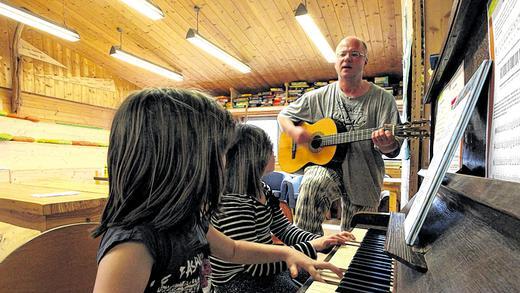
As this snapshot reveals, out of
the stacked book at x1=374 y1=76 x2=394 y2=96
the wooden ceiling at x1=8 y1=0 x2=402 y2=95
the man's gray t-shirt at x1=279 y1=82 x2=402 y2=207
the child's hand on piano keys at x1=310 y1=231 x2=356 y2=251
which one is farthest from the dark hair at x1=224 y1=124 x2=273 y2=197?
the stacked book at x1=374 y1=76 x2=394 y2=96

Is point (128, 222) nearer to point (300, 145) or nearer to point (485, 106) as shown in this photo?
point (485, 106)

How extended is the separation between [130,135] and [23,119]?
682 centimetres

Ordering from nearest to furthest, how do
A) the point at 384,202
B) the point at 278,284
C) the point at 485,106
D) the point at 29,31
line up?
the point at 485,106 < the point at 278,284 < the point at 384,202 < the point at 29,31

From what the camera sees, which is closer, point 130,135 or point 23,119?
point 130,135

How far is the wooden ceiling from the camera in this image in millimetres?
4398

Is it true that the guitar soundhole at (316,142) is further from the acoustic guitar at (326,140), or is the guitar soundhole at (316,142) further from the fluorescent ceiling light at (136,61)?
the fluorescent ceiling light at (136,61)

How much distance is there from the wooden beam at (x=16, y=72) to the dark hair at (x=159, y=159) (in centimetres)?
671

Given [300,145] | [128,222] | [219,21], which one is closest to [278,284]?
[128,222]

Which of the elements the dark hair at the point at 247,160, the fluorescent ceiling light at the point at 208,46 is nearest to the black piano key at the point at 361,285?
the dark hair at the point at 247,160

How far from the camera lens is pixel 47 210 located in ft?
5.51

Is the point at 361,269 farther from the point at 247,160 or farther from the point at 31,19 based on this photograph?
the point at 31,19

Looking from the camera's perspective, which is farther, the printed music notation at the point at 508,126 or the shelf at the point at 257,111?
the shelf at the point at 257,111

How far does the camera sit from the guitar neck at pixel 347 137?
1.79 metres

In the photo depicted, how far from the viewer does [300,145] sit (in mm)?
2365
